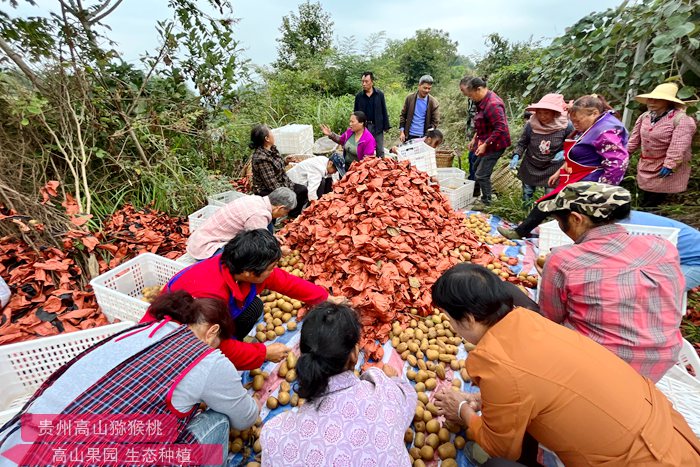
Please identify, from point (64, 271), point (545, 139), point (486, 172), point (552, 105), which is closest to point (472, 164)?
point (486, 172)

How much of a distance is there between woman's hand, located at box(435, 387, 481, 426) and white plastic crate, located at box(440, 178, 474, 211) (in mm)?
2746

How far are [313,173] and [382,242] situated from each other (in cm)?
211

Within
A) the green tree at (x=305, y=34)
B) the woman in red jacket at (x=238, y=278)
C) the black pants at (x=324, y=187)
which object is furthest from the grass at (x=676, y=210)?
the green tree at (x=305, y=34)

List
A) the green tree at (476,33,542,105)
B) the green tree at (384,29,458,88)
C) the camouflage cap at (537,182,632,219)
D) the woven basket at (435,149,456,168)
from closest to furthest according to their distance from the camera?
the camouflage cap at (537,182,632,219) → the woven basket at (435,149,456,168) → the green tree at (476,33,542,105) → the green tree at (384,29,458,88)

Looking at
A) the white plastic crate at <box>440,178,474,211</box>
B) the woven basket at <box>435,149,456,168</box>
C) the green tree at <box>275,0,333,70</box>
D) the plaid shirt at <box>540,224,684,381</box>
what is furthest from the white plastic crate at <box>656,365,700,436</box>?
the green tree at <box>275,0,333,70</box>

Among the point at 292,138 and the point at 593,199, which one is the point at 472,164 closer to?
the point at 292,138

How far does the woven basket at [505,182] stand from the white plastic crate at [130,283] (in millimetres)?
4195

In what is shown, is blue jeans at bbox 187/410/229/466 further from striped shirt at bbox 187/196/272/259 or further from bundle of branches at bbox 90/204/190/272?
bundle of branches at bbox 90/204/190/272

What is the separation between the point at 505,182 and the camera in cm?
496

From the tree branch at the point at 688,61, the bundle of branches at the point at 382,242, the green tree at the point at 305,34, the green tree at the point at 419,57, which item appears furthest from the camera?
the green tree at the point at 419,57

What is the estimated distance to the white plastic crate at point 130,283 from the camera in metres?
2.24

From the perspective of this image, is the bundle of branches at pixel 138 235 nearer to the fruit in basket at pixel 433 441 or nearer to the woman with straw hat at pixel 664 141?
the fruit in basket at pixel 433 441

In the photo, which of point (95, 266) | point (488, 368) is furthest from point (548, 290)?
point (95, 266)

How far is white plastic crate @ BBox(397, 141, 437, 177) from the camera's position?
169 inches
